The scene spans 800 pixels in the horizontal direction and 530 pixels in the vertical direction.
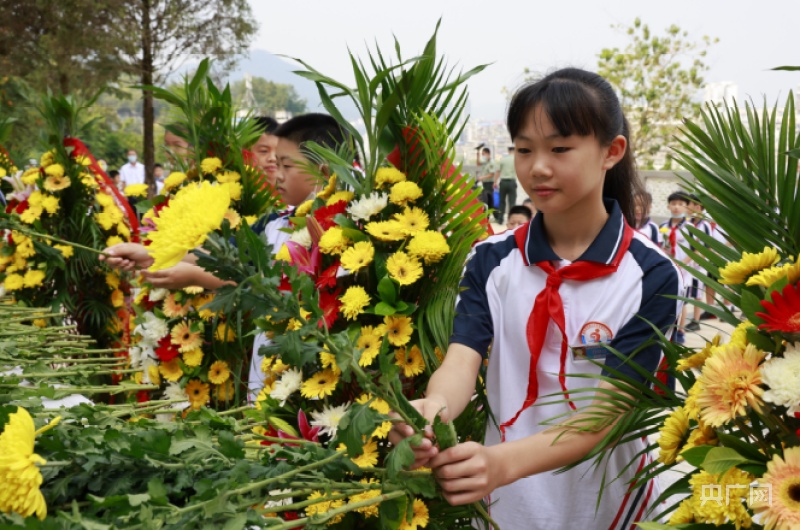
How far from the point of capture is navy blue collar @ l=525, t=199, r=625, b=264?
1614mm

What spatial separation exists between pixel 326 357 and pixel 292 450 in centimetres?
51

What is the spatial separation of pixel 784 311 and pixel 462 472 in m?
0.52

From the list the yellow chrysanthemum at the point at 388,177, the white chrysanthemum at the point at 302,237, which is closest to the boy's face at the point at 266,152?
the white chrysanthemum at the point at 302,237

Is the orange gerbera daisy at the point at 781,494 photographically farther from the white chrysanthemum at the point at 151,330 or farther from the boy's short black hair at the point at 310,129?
the white chrysanthemum at the point at 151,330

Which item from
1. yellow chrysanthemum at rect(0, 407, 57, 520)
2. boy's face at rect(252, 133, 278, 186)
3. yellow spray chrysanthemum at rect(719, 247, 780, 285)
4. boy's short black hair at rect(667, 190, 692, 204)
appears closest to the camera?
yellow chrysanthemum at rect(0, 407, 57, 520)

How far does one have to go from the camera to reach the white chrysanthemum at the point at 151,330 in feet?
10.9

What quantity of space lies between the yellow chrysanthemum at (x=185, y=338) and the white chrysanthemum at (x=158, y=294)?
0.55 ft

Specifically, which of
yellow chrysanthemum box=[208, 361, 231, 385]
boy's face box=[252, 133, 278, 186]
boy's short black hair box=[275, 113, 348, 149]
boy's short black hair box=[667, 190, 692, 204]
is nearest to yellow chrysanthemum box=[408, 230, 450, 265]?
boy's short black hair box=[667, 190, 692, 204]

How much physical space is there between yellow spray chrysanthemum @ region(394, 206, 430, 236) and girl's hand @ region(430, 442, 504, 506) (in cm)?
72

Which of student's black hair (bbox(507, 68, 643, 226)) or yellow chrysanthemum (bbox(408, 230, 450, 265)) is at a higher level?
student's black hair (bbox(507, 68, 643, 226))

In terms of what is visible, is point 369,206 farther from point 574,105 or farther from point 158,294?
point 158,294

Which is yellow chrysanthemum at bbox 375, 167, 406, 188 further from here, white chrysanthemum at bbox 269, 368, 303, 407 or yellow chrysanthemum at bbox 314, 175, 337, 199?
white chrysanthemum at bbox 269, 368, 303, 407

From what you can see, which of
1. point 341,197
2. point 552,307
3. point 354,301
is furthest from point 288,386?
point 552,307

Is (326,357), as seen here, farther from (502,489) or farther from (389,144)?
(389,144)
